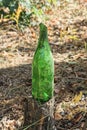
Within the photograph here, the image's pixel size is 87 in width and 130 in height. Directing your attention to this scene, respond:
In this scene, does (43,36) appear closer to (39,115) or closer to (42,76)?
(42,76)

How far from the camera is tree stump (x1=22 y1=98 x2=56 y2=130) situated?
234 cm

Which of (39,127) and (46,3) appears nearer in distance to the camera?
(39,127)

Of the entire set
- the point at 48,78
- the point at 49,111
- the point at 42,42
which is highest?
the point at 42,42

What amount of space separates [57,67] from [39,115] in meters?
1.21

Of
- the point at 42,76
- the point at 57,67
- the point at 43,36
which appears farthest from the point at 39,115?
the point at 57,67

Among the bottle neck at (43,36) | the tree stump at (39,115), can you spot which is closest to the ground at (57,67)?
the tree stump at (39,115)

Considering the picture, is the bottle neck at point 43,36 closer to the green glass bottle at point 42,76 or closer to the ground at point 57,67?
the green glass bottle at point 42,76

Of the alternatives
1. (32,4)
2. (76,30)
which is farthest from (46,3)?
(76,30)

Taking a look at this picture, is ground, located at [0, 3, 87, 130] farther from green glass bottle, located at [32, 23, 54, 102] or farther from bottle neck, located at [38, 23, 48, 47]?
bottle neck, located at [38, 23, 48, 47]

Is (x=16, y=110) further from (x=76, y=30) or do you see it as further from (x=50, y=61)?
(x=76, y=30)

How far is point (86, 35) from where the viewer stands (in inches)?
173

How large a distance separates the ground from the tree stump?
0.24 feet

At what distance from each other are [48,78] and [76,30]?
2.34m

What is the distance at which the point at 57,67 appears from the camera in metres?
3.53
